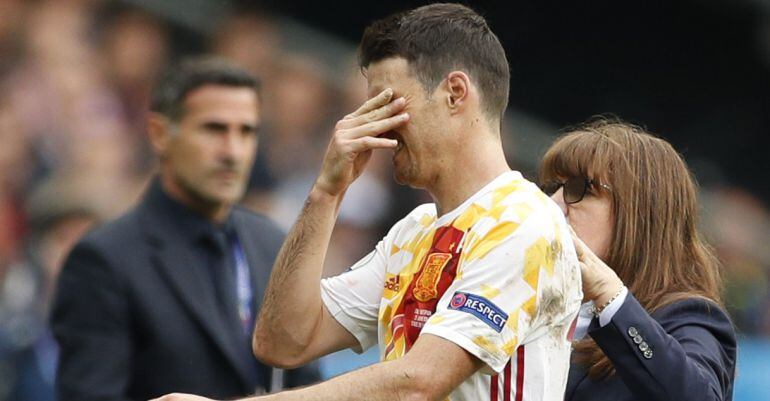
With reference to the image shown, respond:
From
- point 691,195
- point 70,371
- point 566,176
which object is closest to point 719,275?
point 691,195

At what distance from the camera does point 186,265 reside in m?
5.01

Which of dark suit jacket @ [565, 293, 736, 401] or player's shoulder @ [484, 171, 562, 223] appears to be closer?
player's shoulder @ [484, 171, 562, 223]

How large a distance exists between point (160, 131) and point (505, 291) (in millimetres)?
2777

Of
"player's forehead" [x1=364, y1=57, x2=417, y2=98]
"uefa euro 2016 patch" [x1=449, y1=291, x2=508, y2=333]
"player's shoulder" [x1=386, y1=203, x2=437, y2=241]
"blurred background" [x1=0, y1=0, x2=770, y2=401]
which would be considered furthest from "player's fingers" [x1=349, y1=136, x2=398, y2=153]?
"blurred background" [x1=0, y1=0, x2=770, y2=401]

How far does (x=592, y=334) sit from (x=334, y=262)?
5.49 m

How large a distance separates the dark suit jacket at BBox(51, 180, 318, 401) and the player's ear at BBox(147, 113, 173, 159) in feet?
1.48

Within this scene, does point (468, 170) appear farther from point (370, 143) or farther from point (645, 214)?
point (645, 214)

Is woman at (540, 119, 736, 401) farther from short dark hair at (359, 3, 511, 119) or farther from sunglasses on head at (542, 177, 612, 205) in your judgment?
short dark hair at (359, 3, 511, 119)

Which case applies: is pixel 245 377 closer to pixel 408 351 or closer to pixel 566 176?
pixel 566 176

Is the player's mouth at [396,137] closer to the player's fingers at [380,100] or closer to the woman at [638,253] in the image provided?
the player's fingers at [380,100]

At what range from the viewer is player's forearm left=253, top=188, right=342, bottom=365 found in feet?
11.5

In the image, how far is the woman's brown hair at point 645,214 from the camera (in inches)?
153

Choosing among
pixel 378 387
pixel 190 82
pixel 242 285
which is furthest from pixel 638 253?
pixel 190 82

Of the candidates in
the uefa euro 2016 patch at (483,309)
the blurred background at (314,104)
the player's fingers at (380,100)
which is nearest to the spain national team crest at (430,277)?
the uefa euro 2016 patch at (483,309)
